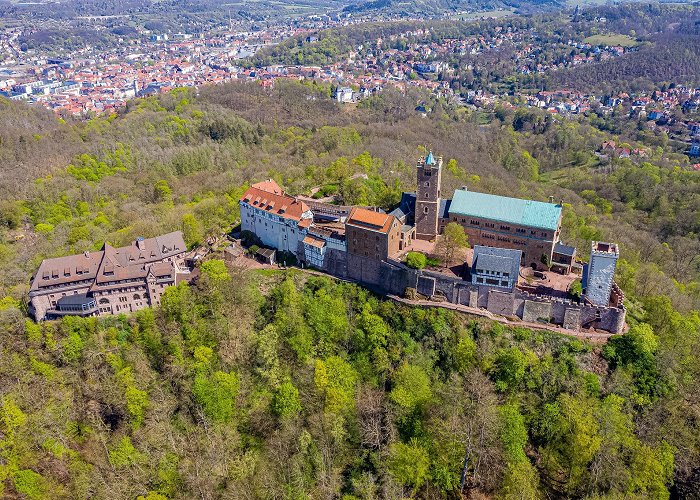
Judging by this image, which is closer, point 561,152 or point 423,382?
point 423,382

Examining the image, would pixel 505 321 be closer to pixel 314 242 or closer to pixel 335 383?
pixel 335 383

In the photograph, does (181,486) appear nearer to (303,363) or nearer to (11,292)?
(303,363)

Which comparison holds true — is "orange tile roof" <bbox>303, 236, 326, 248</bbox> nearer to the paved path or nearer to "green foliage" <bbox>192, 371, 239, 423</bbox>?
the paved path

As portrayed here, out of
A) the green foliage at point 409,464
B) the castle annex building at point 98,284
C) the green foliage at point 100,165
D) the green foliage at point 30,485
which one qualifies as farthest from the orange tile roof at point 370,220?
the green foliage at point 100,165

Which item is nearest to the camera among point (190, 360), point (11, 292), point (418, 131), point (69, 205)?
point (190, 360)

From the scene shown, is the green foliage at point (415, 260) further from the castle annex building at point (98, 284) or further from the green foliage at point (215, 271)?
the castle annex building at point (98, 284)

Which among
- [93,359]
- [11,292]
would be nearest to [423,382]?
[93,359]

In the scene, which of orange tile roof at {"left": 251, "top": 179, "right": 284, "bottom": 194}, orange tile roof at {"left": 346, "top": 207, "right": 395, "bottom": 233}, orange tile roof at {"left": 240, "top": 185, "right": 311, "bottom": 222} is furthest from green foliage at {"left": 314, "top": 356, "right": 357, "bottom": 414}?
orange tile roof at {"left": 251, "top": 179, "right": 284, "bottom": 194}
